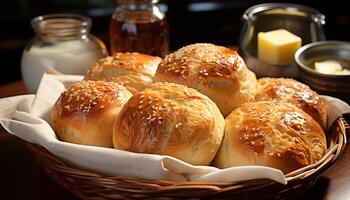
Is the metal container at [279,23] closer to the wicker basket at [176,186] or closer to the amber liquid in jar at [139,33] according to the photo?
the amber liquid in jar at [139,33]

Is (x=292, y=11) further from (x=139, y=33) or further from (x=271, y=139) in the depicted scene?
(x=271, y=139)

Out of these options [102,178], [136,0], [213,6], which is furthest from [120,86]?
[213,6]

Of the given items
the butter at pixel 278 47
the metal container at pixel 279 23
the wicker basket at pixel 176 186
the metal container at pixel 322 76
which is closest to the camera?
the wicker basket at pixel 176 186

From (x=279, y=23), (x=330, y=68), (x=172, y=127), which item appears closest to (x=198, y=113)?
(x=172, y=127)

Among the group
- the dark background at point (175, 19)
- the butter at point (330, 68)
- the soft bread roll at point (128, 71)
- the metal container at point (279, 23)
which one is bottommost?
the dark background at point (175, 19)

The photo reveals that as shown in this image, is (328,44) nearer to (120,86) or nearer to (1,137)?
(120,86)

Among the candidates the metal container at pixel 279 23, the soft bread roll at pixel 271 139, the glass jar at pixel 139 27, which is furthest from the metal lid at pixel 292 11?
the soft bread roll at pixel 271 139
